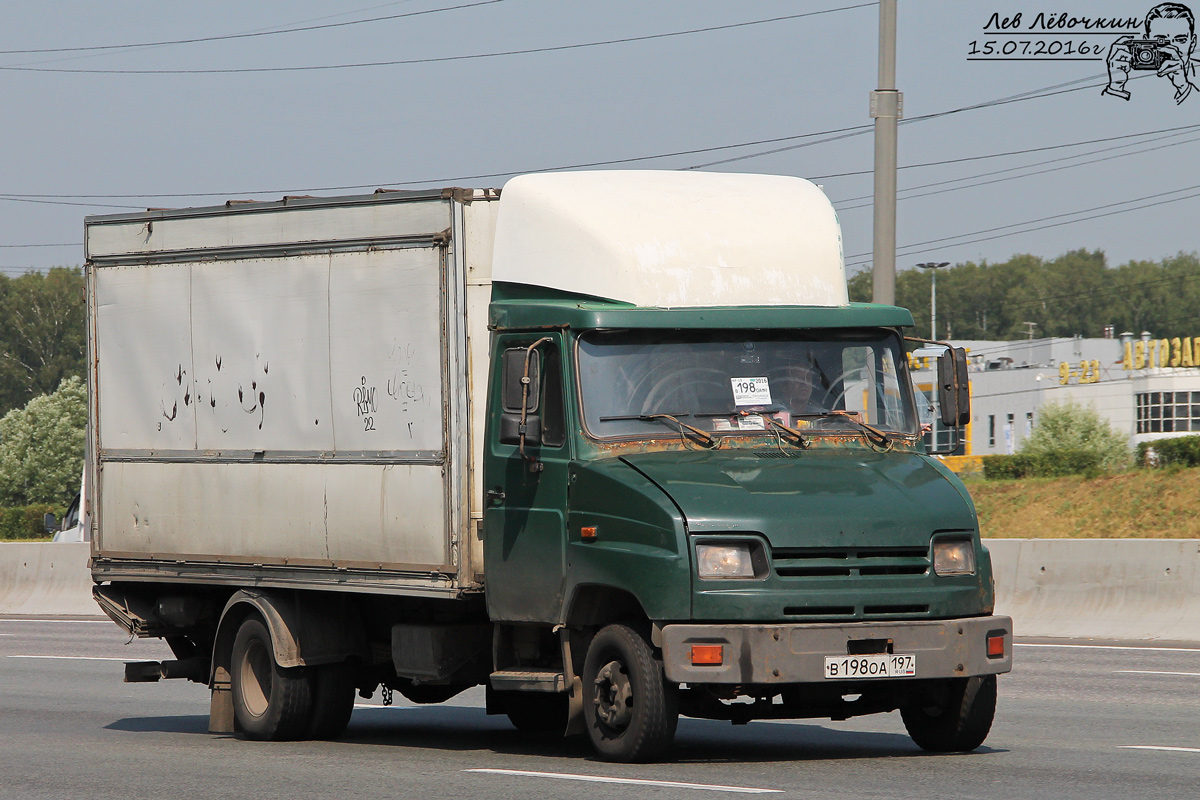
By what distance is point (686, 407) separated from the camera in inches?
380

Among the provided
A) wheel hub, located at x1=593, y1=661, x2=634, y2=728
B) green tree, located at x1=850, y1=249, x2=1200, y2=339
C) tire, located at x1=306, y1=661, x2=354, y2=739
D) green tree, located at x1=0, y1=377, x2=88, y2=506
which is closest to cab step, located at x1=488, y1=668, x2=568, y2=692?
wheel hub, located at x1=593, y1=661, x2=634, y2=728

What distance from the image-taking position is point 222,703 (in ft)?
39.9

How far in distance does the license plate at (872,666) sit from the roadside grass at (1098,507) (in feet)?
87.3

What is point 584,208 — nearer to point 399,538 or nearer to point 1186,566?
point 399,538

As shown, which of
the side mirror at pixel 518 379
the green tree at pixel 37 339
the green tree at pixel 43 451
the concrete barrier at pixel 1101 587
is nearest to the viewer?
the side mirror at pixel 518 379

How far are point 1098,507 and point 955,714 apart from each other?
29906 mm

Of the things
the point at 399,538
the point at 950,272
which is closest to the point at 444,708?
the point at 399,538

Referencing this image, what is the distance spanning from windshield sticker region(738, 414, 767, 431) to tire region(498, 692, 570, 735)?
2964mm

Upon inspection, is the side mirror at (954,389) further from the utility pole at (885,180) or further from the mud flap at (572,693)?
the utility pole at (885,180)

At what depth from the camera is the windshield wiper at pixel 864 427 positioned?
981 centimetres

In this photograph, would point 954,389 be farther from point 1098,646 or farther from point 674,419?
point 1098,646

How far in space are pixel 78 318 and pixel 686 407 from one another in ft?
451

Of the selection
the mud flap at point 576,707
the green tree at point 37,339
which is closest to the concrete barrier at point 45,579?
the mud flap at point 576,707

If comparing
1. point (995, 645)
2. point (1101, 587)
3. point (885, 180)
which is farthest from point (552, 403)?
point (1101, 587)
